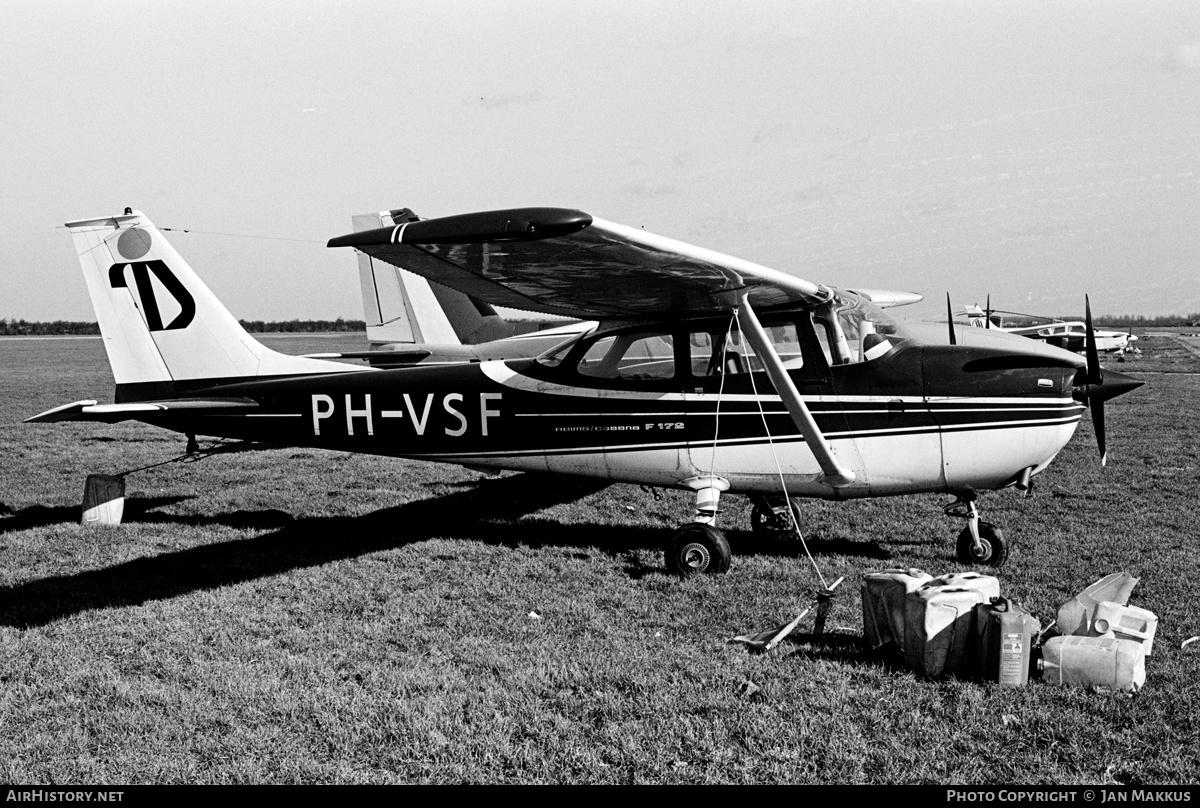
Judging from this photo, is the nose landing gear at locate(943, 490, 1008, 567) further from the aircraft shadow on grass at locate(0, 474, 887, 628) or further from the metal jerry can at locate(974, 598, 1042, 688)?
the metal jerry can at locate(974, 598, 1042, 688)

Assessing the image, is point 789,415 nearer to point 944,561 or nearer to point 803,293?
point 803,293

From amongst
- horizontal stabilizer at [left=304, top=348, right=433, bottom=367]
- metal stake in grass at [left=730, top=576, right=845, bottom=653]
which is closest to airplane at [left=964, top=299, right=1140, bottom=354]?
horizontal stabilizer at [left=304, top=348, right=433, bottom=367]

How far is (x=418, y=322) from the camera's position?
1590 centimetres

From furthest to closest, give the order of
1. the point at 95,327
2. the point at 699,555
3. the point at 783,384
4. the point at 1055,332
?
the point at 95,327 < the point at 1055,332 < the point at 699,555 < the point at 783,384

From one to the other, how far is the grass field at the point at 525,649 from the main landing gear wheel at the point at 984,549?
16 centimetres

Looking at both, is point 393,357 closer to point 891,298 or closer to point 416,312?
point 416,312

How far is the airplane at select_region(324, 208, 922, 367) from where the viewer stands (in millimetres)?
15328

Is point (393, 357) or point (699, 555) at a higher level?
point (393, 357)

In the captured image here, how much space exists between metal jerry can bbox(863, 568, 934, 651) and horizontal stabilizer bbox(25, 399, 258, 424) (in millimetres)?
5587

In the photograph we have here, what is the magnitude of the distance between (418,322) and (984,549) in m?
11.1

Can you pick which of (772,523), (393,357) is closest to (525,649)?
(772,523)
